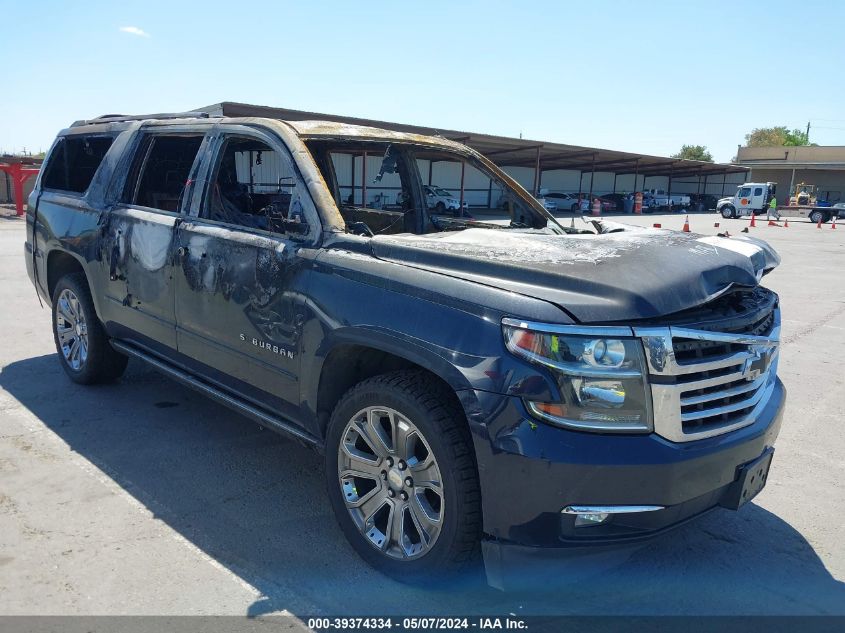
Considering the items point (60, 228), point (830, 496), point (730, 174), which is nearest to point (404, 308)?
point (830, 496)

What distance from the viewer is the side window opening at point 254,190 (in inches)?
136

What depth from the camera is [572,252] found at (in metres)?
3.03

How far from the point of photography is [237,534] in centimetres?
328

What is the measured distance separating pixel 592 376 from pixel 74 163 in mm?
4911

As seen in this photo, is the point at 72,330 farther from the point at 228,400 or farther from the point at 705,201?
the point at 705,201

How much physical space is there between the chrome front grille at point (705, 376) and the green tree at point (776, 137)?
12965cm

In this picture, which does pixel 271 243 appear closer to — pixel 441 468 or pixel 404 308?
pixel 404 308

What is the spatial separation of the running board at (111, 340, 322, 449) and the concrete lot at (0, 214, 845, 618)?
1.46ft

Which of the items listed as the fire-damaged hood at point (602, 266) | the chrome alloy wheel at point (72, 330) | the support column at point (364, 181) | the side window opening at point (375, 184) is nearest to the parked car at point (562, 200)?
the side window opening at point (375, 184)

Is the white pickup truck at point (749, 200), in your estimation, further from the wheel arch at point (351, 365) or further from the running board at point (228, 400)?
the wheel arch at point (351, 365)

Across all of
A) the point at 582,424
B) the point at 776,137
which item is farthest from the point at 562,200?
the point at 776,137

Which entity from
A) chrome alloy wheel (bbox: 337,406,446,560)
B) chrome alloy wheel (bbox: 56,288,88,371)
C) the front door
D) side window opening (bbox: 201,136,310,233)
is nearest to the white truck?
side window opening (bbox: 201,136,310,233)

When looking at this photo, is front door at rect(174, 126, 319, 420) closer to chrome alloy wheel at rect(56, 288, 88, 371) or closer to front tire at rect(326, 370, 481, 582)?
front tire at rect(326, 370, 481, 582)

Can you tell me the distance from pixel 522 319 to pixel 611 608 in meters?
1.34
